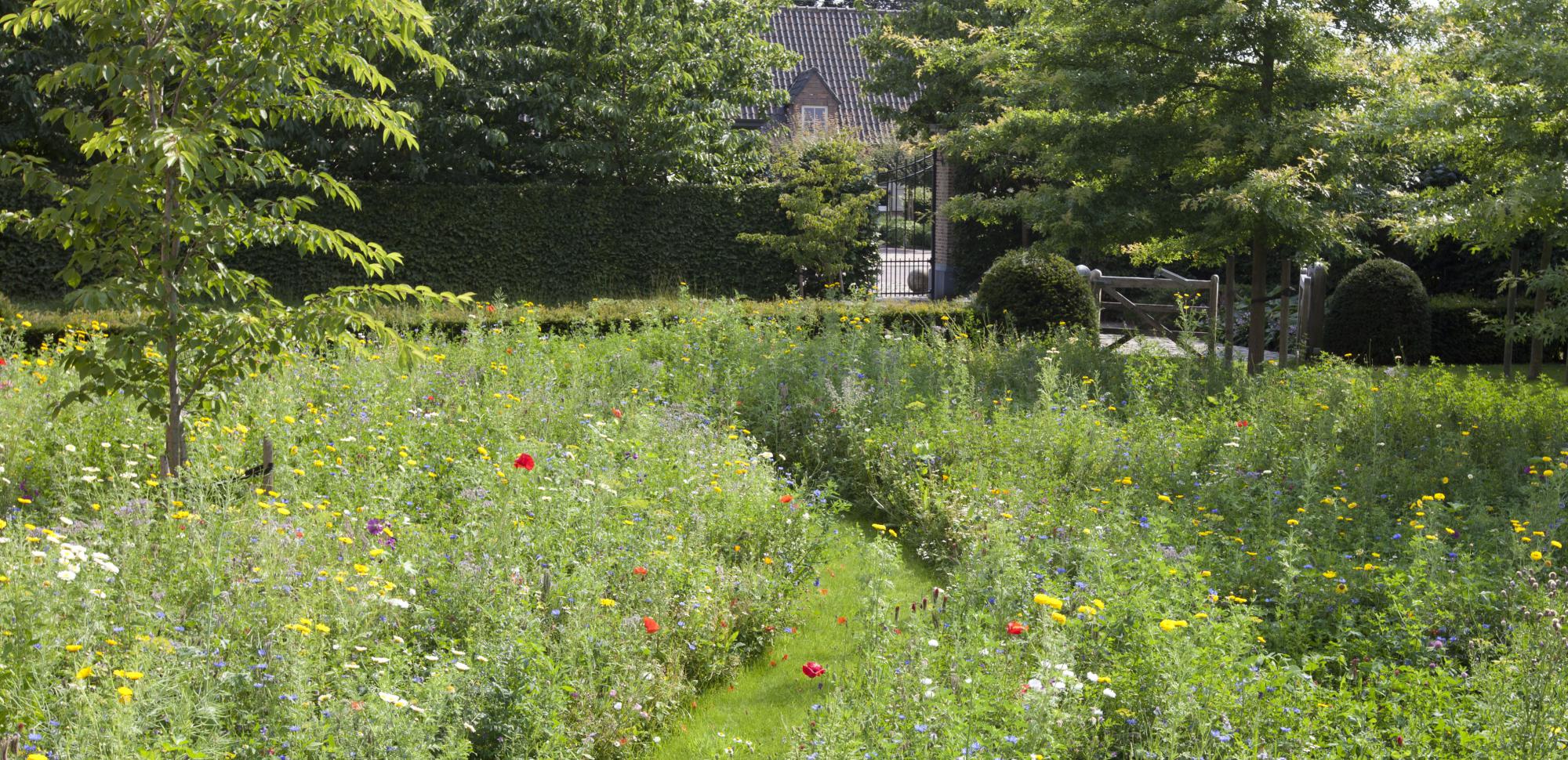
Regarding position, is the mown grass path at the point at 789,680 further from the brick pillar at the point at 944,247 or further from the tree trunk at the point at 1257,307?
the brick pillar at the point at 944,247

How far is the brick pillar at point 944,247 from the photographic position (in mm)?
21109

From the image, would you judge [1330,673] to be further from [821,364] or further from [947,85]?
[947,85]

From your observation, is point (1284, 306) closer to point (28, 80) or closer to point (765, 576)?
point (765, 576)

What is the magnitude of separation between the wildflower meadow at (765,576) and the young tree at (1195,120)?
299 centimetres

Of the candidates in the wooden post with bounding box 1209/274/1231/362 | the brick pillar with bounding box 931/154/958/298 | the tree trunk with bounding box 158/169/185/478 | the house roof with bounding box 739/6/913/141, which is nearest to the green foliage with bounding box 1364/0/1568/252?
the wooden post with bounding box 1209/274/1231/362

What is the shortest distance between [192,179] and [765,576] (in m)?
2.70

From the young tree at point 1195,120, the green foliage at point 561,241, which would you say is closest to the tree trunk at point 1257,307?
the young tree at point 1195,120

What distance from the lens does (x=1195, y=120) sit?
34.4 ft

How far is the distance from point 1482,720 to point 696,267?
1640 cm

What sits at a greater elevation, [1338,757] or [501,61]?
[501,61]

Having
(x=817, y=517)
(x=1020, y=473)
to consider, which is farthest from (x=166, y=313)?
(x=1020, y=473)

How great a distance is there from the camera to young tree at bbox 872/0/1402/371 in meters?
9.88

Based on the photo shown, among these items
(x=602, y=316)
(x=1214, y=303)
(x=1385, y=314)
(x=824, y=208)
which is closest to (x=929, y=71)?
(x=824, y=208)

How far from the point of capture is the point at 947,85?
67.7 ft
